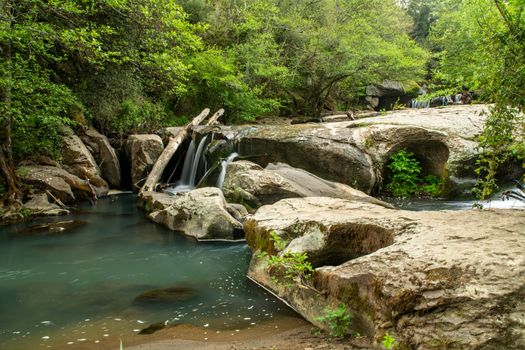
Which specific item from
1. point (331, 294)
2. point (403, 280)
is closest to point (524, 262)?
point (403, 280)

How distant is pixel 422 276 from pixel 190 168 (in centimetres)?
1138

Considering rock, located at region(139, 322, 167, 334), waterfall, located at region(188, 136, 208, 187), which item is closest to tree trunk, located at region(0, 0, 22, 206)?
waterfall, located at region(188, 136, 208, 187)

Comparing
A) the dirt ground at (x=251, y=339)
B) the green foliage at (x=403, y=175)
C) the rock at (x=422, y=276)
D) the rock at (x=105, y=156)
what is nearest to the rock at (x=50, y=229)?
the rock at (x=105, y=156)

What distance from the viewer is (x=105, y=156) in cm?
1389

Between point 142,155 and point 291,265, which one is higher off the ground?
point 142,155

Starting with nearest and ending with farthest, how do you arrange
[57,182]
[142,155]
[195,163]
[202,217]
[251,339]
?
[251,339], [202,217], [57,182], [195,163], [142,155]

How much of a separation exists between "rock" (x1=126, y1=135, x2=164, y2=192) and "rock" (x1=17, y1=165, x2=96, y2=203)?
1906 millimetres

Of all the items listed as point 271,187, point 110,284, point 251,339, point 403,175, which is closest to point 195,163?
point 271,187

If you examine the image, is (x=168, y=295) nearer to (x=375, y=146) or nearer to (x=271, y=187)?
(x=271, y=187)

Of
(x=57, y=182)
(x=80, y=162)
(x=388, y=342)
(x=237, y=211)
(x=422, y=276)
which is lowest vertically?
(x=388, y=342)

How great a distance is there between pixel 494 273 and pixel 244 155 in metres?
10.1

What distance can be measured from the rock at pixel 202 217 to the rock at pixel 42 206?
307 cm

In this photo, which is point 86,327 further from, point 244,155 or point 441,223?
point 244,155

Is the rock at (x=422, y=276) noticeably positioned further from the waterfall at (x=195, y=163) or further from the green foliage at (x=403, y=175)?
the waterfall at (x=195, y=163)
